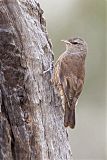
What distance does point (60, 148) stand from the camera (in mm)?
4152

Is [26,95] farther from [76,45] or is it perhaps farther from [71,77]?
[76,45]

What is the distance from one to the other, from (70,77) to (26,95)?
1.01 meters

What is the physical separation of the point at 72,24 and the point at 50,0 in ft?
2.50

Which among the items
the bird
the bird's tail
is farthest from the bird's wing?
the bird's tail

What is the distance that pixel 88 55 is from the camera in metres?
9.55

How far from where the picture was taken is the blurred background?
912 centimetres

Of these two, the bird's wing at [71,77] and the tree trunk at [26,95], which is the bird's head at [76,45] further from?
the tree trunk at [26,95]

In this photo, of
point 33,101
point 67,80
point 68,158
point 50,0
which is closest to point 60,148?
point 68,158

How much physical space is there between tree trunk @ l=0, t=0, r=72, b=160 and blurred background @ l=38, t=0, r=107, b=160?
15.0ft

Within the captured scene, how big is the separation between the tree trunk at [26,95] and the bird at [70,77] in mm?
127

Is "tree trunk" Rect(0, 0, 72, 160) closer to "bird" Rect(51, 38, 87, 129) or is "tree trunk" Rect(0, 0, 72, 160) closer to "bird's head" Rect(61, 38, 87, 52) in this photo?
"bird" Rect(51, 38, 87, 129)

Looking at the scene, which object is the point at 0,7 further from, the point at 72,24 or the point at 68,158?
the point at 72,24

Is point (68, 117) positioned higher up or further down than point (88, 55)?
further down

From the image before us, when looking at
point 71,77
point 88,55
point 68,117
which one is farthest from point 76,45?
point 88,55
